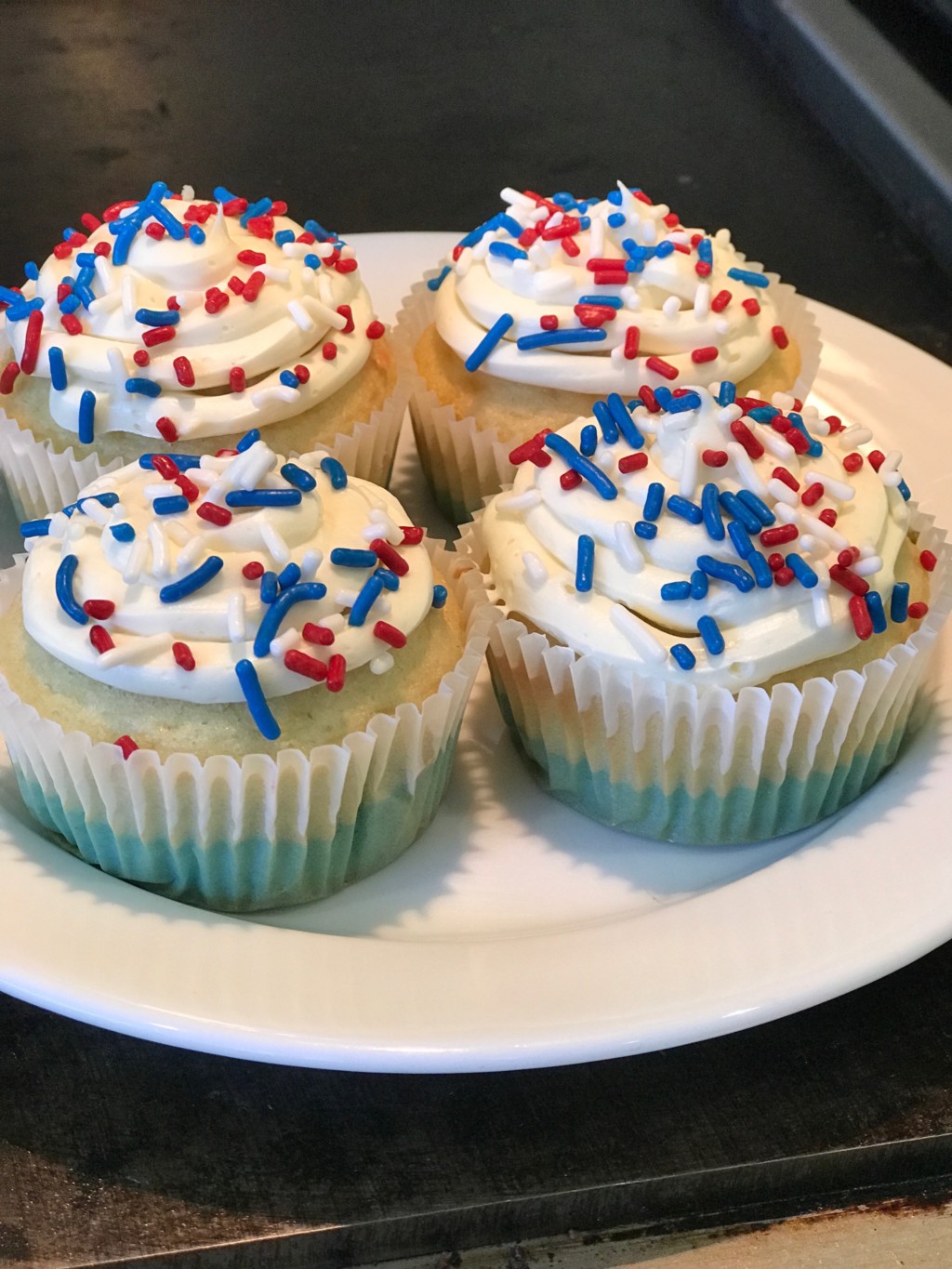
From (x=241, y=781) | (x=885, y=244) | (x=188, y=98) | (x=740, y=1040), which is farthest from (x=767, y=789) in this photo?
(x=188, y=98)

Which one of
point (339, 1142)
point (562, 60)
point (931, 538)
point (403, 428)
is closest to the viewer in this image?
point (339, 1142)

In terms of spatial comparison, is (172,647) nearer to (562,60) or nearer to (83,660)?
(83,660)

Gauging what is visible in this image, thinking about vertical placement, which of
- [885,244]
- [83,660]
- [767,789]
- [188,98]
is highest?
[83,660]

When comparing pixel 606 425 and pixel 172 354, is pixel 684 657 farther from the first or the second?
pixel 172 354

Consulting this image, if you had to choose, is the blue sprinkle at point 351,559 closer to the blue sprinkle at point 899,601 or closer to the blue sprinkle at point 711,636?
the blue sprinkle at point 711,636

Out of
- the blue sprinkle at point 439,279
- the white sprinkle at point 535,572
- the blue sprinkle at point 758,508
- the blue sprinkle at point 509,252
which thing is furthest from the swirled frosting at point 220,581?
the blue sprinkle at point 439,279

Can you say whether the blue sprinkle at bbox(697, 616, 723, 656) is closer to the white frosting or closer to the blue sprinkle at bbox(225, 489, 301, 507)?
the white frosting

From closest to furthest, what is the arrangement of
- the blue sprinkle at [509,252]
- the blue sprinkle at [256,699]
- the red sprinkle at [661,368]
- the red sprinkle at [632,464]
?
the blue sprinkle at [256,699] → the red sprinkle at [632,464] → the red sprinkle at [661,368] → the blue sprinkle at [509,252]

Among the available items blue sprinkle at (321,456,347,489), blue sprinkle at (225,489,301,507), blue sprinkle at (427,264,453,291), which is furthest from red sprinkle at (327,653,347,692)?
blue sprinkle at (427,264,453,291)

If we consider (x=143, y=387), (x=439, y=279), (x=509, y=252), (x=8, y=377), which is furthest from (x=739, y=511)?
(x=8, y=377)
